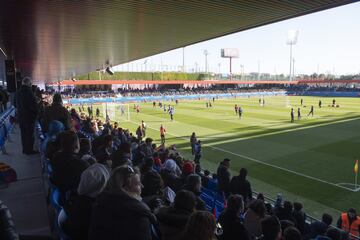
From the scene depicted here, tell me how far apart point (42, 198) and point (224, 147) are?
16.5 meters

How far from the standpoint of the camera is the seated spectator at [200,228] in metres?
2.56

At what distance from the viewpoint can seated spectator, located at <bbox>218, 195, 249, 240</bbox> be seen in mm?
4097

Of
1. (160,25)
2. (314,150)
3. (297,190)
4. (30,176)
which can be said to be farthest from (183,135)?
(30,176)

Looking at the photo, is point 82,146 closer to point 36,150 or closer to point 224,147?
point 36,150

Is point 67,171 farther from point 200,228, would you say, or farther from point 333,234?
point 333,234

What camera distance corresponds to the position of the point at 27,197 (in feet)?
21.0

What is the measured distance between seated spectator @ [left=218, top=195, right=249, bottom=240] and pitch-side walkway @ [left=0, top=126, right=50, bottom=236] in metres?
2.60

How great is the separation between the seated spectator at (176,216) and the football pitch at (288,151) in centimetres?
910

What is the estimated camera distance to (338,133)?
26.2 metres

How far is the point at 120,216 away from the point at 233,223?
208cm

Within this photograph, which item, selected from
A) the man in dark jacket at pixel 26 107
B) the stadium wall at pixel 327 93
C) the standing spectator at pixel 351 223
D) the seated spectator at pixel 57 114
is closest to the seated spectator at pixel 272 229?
the standing spectator at pixel 351 223

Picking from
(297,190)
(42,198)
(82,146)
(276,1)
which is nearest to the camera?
(82,146)

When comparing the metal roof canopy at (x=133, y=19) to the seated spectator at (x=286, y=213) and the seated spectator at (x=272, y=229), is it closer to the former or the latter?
the seated spectator at (x=286, y=213)

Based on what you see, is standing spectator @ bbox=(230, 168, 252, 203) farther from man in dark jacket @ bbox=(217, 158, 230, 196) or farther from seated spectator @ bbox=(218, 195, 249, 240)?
seated spectator @ bbox=(218, 195, 249, 240)
